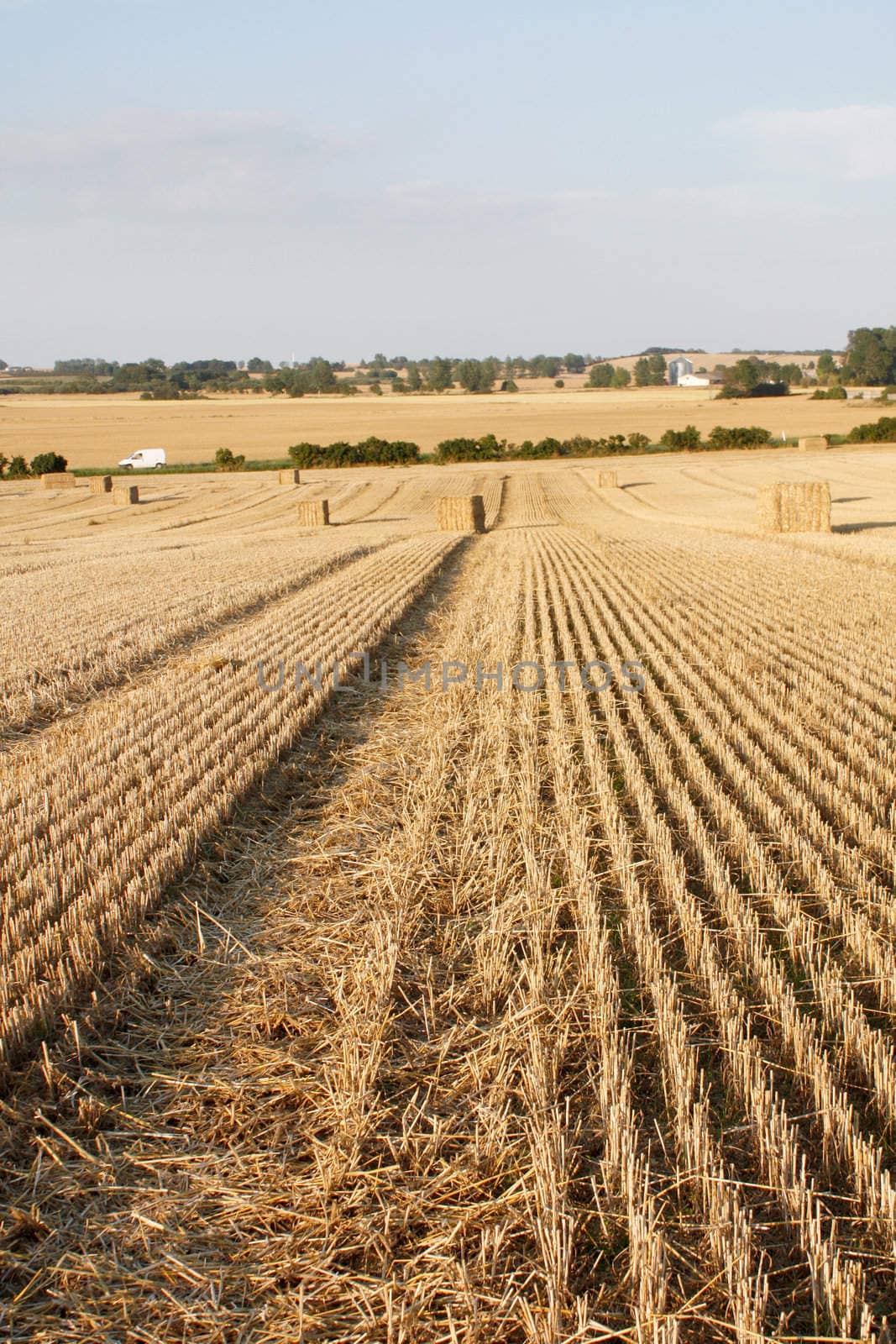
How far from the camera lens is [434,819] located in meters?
5.77

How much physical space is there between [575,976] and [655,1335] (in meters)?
1.69

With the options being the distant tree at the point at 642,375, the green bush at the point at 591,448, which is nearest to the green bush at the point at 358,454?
the green bush at the point at 591,448

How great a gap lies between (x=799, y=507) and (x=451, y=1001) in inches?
Answer: 741

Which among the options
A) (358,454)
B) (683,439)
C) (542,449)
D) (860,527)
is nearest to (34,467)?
(358,454)

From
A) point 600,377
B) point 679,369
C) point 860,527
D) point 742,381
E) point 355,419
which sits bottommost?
point 860,527

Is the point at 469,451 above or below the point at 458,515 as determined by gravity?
above

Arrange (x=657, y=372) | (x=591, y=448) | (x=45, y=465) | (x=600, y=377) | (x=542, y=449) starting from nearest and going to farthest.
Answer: (x=45, y=465) → (x=542, y=449) → (x=591, y=448) → (x=600, y=377) → (x=657, y=372)

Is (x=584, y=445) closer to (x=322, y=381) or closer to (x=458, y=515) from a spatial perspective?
(x=458, y=515)

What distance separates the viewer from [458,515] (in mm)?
25844

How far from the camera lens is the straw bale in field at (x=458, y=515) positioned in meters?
25.7

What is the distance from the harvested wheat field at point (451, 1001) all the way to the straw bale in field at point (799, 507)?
12233mm

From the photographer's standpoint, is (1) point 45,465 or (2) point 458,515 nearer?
(2) point 458,515

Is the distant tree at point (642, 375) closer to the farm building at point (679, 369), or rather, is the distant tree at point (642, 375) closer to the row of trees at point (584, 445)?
the farm building at point (679, 369)

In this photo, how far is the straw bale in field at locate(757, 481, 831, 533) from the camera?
68.1 ft
